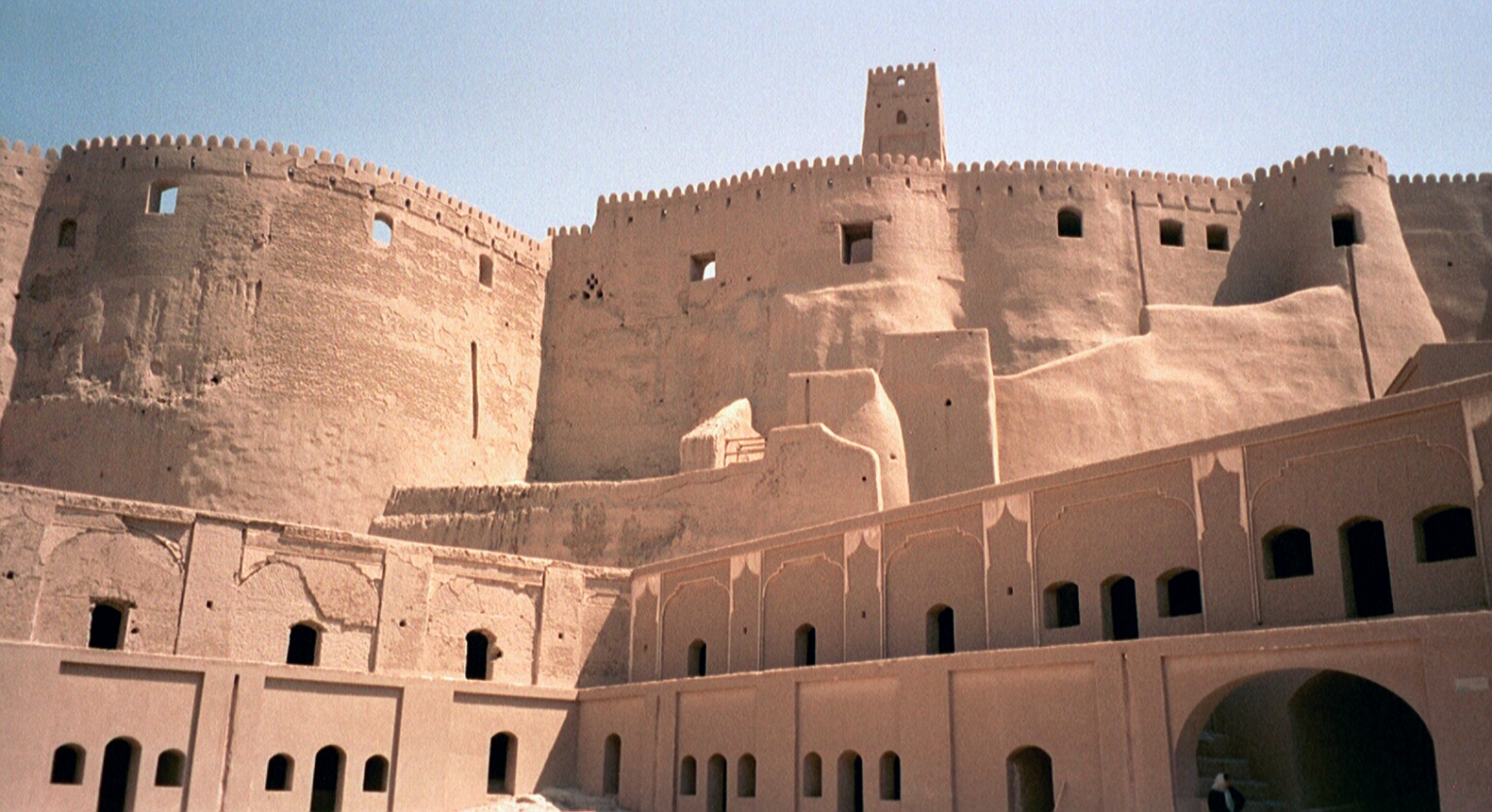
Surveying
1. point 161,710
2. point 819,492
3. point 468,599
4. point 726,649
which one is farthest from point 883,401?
point 161,710

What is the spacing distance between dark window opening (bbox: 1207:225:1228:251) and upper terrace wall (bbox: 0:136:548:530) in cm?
1549

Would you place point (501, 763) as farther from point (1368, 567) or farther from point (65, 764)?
point (1368, 567)

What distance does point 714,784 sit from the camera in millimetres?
18781

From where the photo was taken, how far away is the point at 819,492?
21.0 metres

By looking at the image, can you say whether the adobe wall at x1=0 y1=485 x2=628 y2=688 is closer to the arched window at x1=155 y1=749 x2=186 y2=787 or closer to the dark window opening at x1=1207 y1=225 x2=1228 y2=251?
the arched window at x1=155 y1=749 x2=186 y2=787

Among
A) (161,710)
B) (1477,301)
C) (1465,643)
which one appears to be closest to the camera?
(1465,643)

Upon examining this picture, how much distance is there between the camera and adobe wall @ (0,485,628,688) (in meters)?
16.9

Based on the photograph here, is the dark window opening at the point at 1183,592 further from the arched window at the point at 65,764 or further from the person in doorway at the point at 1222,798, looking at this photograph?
the arched window at the point at 65,764

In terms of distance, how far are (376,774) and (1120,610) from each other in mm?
10744

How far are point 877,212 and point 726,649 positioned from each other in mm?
10989

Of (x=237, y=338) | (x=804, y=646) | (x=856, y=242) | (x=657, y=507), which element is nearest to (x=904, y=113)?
(x=856, y=242)

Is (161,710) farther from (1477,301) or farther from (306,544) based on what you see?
(1477,301)

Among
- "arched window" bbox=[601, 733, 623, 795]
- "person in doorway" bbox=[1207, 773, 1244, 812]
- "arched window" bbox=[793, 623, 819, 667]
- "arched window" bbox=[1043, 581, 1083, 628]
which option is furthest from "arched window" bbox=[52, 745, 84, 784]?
"person in doorway" bbox=[1207, 773, 1244, 812]

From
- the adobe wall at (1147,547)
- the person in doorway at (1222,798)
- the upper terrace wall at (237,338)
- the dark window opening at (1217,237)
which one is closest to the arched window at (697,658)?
the adobe wall at (1147,547)
